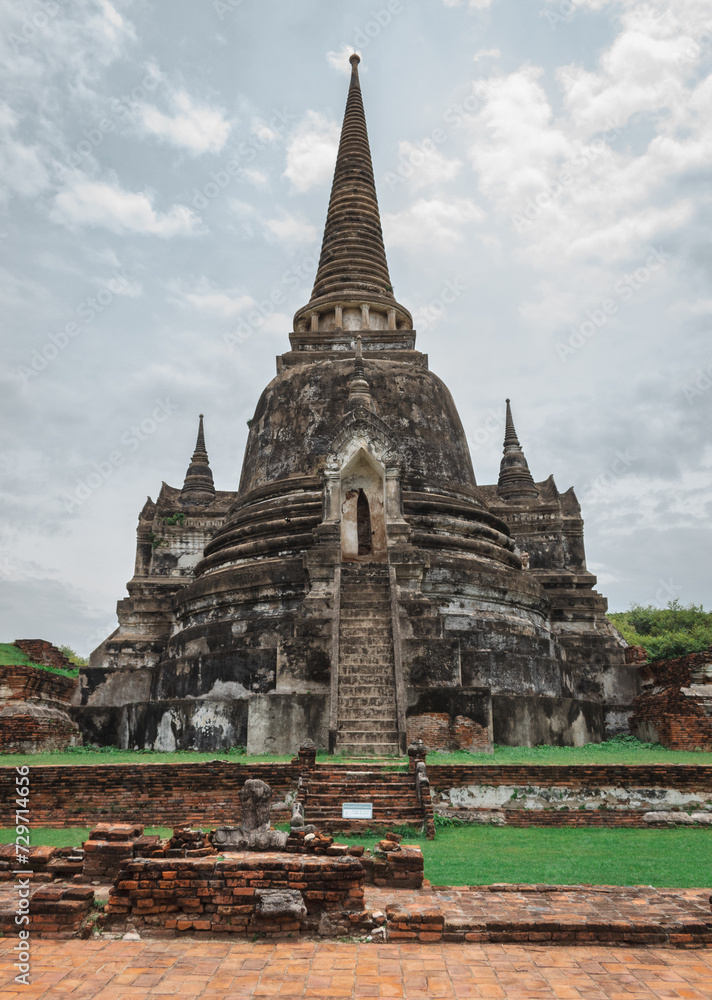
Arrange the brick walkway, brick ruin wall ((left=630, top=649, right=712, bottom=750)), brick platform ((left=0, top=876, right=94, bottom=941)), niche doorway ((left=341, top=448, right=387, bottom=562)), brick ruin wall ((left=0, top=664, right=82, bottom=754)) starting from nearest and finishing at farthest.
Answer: the brick walkway < brick platform ((left=0, top=876, right=94, bottom=941)) < brick ruin wall ((left=0, top=664, right=82, bottom=754)) < brick ruin wall ((left=630, top=649, right=712, bottom=750)) < niche doorway ((left=341, top=448, right=387, bottom=562))

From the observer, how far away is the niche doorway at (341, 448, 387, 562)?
584 inches

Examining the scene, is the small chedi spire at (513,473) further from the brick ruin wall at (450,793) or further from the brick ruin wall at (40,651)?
the brick ruin wall at (450,793)

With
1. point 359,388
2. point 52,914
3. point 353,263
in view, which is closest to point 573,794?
point 52,914

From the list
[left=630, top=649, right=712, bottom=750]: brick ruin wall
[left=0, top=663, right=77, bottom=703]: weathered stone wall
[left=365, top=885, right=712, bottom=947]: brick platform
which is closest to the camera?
[left=365, top=885, right=712, bottom=947]: brick platform

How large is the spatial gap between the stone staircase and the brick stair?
5.02 feet

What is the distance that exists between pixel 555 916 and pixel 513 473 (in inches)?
878

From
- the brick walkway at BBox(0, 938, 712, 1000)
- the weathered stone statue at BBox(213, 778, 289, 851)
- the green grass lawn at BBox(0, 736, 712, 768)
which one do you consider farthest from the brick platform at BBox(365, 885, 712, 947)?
the green grass lawn at BBox(0, 736, 712, 768)

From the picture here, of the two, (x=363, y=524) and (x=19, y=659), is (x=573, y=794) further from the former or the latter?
(x=19, y=659)

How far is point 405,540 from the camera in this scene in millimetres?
13625

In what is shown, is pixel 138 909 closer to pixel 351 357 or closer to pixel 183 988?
pixel 183 988

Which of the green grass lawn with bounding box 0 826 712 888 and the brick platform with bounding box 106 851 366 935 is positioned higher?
the brick platform with bounding box 106 851 366 935

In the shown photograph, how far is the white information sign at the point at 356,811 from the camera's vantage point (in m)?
7.64

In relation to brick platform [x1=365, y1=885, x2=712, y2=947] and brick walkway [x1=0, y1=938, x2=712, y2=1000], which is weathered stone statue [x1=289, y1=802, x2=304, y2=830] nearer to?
brick platform [x1=365, y1=885, x2=712, y2=947]

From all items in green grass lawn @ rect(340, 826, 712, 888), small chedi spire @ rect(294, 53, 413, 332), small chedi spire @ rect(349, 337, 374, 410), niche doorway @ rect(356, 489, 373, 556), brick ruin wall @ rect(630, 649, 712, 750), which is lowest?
green grass lawn @ rect(340, 826, 712, 888)
